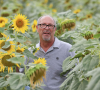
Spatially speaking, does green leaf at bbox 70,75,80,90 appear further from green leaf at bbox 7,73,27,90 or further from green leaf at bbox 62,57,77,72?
green leaf at bbox 7,73,27,90

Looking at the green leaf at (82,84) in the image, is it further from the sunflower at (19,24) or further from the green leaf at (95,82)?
the sunflower at (19,24)

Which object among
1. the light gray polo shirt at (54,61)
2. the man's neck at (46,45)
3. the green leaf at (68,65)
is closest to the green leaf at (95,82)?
the green leaf at (68,65)

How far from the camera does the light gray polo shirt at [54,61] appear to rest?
6.27 feet

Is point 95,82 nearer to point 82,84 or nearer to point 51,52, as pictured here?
point 82,84

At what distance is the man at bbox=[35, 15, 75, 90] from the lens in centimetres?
192

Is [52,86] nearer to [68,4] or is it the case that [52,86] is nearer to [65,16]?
[65,16]

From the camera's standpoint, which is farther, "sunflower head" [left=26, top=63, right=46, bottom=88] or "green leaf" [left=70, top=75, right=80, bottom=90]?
"green leaf" [left=70, top=75, right=80, bottom=90]

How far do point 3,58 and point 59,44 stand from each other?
869 mm

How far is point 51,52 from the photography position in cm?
203

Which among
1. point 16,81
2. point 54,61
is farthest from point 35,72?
point 54,61

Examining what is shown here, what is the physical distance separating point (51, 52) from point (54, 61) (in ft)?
0.30

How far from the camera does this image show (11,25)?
4.95 ft

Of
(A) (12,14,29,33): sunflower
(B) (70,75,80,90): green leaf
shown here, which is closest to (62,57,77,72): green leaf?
(B) (70,75,80,90): green leaf

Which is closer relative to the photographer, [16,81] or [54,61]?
[16,81]
